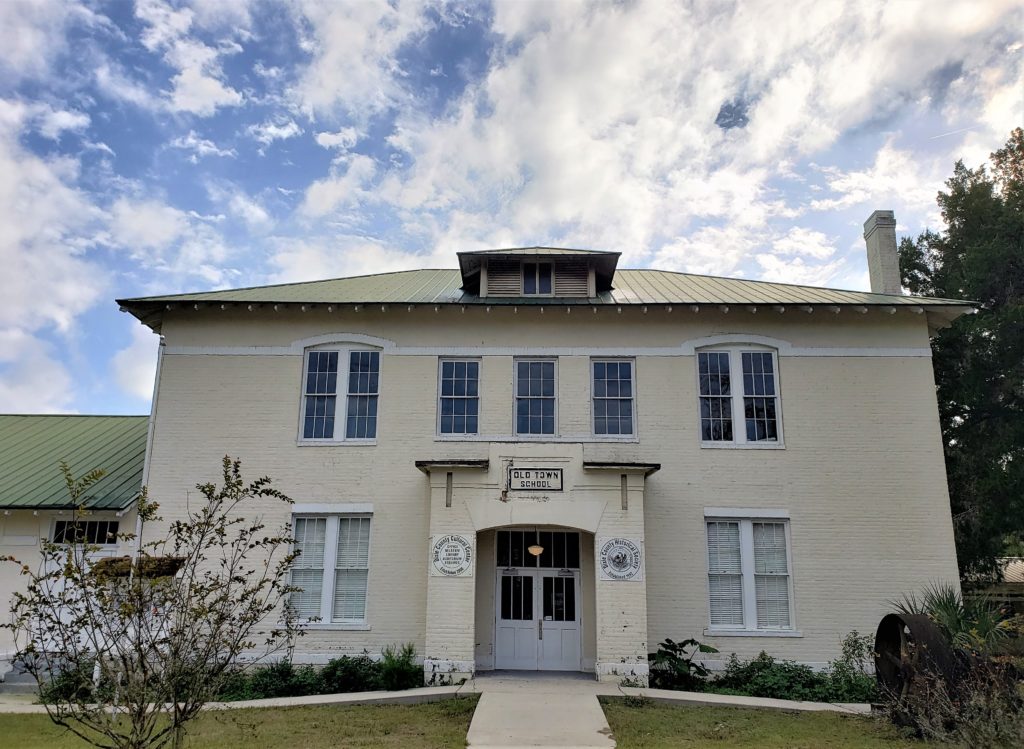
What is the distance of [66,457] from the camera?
1847 centimetres

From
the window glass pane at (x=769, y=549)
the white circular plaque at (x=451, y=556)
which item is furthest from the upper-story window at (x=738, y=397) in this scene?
the white circular plaque at (x=451, y=556)

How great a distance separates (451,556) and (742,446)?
6.72 meters

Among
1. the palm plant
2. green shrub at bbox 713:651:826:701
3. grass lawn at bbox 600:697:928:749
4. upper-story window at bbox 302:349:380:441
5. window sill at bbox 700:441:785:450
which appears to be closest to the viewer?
grass lawn at bbox 600:697:928:749

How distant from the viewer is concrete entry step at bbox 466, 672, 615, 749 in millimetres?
9984

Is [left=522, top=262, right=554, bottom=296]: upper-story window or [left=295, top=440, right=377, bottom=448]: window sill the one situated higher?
[left=522, top=262, right=554, bottom=296]: upper-story window

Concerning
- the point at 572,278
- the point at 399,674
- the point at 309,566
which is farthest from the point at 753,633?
the point at 309,566

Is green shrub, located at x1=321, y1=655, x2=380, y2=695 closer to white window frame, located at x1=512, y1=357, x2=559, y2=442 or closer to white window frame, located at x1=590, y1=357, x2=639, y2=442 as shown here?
white window frame, located at x1=512, y1=357, x2=559, y2=442

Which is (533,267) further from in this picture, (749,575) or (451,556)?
(749,575)

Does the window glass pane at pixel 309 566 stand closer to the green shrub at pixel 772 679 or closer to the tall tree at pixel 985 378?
the green shrub at pixel 772 679

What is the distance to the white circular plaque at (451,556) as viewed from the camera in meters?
14.4

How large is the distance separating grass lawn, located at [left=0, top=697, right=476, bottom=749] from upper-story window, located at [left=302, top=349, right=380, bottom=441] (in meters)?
5.95

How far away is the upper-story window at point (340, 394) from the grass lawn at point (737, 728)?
7788 millimetres

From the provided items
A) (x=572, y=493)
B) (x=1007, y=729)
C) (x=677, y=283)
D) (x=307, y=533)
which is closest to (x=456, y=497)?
(x=572, y=493)

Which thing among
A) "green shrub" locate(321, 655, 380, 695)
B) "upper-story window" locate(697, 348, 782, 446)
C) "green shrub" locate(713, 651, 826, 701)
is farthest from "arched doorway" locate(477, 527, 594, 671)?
"upper-story window" locate(697, 348, 782, 446)
